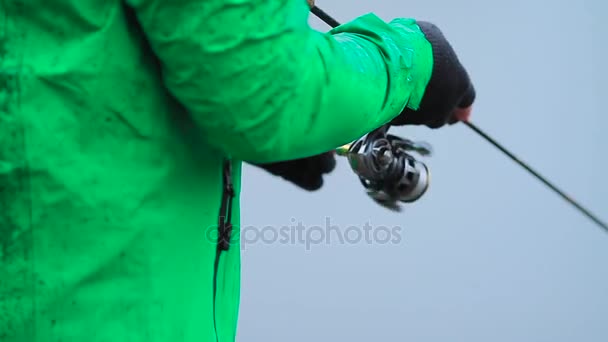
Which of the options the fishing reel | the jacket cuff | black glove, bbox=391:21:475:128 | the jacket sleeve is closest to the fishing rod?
the fishing reel

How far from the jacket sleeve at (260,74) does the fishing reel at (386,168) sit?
15.9 inches

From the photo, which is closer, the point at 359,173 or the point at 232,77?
the point at 232,77

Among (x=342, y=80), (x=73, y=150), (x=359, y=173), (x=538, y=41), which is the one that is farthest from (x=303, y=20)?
(x=538, y=41)

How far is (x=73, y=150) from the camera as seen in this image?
554 mm

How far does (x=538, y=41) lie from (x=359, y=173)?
2.89 feet

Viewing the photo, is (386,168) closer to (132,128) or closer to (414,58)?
(414,58)

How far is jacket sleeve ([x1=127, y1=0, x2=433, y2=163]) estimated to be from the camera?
1.70 ft

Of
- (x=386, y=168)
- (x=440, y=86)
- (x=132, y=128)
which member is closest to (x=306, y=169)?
(x=386, y=168)

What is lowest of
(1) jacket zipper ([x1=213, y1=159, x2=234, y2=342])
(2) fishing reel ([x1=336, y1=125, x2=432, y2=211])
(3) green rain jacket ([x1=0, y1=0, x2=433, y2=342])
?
(2) fishing reel ([x1=336, y1=125, x2=432, y2=211])

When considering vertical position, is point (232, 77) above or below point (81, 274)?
above

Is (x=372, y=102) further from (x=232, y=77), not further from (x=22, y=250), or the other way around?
(x=22, y=250)

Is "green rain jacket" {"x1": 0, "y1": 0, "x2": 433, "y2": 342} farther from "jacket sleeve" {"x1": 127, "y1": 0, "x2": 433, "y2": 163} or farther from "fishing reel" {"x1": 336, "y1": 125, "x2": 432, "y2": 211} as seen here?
"fishing reel" {"x1": 336, "y1": 125, "x2": 432, "y2": 211}

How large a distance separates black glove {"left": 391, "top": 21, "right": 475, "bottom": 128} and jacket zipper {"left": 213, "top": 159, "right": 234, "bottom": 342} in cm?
21

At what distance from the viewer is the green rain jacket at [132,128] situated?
0.53 meters
